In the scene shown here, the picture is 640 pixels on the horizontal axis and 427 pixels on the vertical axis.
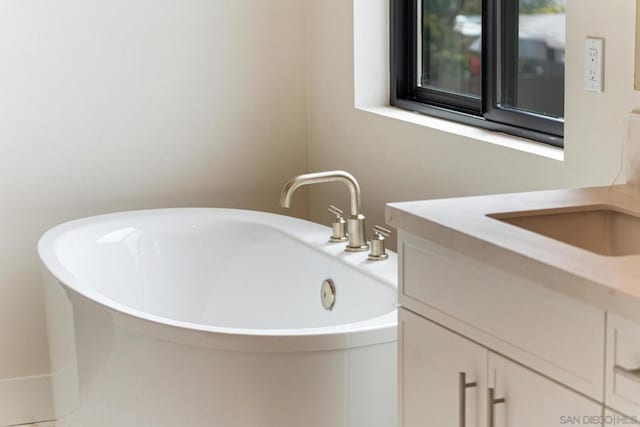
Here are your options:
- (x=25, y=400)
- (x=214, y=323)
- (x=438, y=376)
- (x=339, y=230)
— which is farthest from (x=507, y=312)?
(x=25, y=400)

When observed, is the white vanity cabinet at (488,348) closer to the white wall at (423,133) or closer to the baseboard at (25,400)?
the white wall at (423,133)

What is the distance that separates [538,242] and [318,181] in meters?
1.26

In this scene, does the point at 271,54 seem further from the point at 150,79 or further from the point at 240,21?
the point at 150,79

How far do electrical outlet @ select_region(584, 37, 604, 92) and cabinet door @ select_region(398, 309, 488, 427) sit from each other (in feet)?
2.17

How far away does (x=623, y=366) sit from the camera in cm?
131

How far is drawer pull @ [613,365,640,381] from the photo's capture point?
129cm

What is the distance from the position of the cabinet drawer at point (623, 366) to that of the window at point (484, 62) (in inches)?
48.3

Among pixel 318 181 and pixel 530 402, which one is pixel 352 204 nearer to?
pixel 318 181

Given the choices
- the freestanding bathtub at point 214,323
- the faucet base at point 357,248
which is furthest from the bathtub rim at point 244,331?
the faucet base at point 357,248

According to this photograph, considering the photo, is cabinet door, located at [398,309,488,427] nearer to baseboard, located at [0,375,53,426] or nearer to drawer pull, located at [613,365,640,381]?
drawer pull, located at [613,365,640,381]

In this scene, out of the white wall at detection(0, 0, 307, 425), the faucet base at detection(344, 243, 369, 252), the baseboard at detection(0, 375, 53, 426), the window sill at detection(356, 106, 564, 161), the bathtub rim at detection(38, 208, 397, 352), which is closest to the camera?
the bathtub rim at detection(38, 208, 397, 352)

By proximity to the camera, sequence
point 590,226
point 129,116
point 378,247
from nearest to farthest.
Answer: point 590,226 < point 378,247 < point 129,116

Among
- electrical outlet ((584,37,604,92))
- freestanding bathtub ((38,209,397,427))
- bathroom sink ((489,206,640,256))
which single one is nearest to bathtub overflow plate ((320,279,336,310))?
freestanding bathtub ((38,209,397,427))

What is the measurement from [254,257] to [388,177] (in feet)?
1.58
